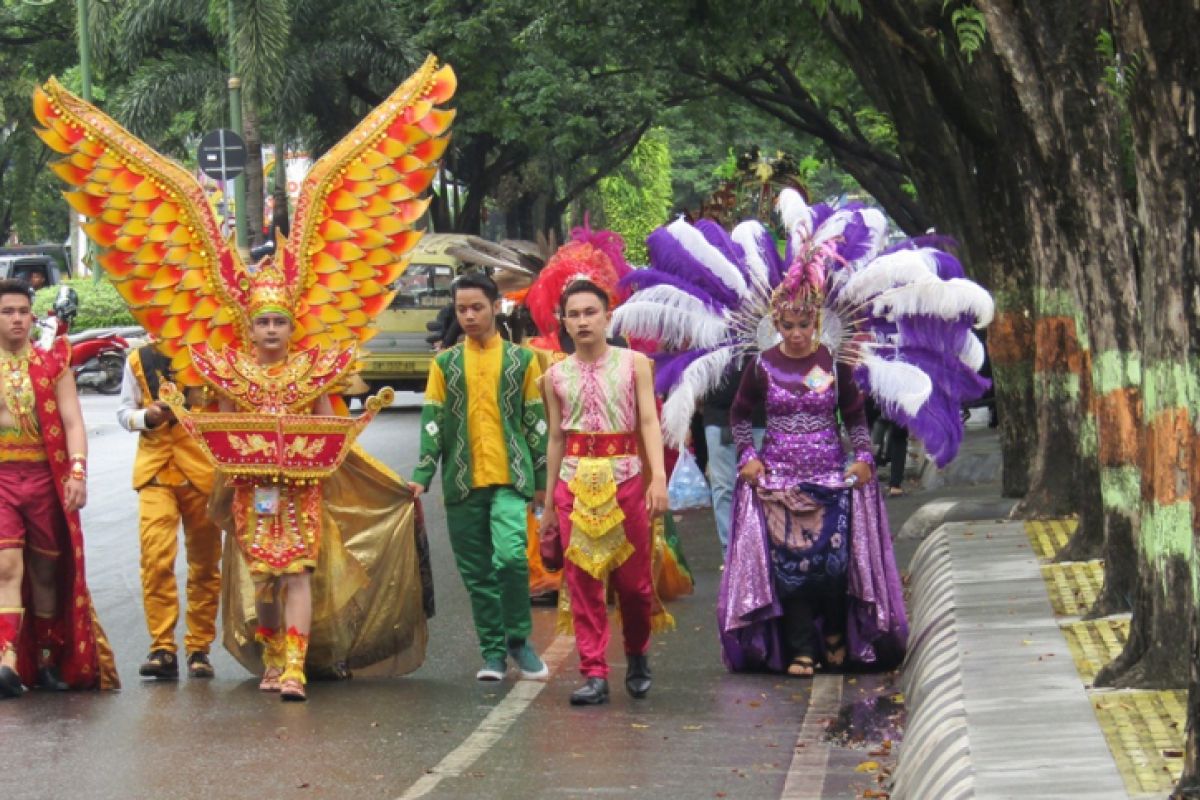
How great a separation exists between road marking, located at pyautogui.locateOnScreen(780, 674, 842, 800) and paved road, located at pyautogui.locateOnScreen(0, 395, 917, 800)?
0.04ft

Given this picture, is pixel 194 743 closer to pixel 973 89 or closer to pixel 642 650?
pixel 642 650

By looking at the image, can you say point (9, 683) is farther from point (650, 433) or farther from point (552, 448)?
point (650, 433)

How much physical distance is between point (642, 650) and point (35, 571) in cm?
267

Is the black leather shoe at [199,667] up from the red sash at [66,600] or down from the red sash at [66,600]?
down

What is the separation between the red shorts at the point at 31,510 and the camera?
9.65m

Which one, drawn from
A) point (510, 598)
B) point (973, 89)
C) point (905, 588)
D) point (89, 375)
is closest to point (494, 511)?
point (510, 598)

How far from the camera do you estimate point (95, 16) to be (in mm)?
36219

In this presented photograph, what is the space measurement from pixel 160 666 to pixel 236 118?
1011 inches

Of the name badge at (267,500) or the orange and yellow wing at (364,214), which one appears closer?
the name badge at (267,500)

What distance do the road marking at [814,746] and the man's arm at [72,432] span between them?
10.5 ft

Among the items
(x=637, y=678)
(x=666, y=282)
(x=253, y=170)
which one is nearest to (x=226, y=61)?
(x=253, y=170)

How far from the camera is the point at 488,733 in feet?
28.2

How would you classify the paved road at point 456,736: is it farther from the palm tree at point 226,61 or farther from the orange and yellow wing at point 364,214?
the palm tree at point 226,61

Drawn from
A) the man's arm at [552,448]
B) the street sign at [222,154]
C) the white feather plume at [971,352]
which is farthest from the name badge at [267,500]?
the street sign at [222,154]
